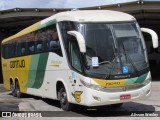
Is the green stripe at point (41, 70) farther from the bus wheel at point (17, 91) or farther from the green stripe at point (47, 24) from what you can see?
the bus wheel at point (17, 91)

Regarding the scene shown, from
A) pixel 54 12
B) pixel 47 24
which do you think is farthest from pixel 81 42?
pixel 54 12

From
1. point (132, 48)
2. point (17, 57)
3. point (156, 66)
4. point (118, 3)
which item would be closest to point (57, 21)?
point (132, 48)

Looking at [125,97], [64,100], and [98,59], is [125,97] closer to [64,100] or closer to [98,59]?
[98,59]

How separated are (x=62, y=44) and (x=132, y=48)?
237 cm

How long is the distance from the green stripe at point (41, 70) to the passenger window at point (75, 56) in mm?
2820

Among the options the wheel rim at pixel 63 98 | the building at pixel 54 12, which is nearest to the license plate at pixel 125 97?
the wheel rim at pixel 63 98

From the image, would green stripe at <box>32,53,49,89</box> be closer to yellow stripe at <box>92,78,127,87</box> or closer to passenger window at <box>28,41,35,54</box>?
passenger window at <box>28,41,35,54</box>

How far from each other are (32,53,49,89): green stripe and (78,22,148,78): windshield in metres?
3.60

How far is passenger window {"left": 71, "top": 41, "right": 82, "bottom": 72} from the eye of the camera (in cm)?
1236

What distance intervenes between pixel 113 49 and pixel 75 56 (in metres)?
1.22

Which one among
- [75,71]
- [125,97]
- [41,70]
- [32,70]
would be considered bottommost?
[125,97]

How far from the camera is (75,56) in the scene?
41.3ft

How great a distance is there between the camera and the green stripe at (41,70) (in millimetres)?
15675

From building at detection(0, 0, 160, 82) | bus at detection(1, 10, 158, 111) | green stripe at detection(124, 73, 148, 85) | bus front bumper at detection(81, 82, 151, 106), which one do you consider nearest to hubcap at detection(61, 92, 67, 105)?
bus at detection(1, 10, 158, 111)
